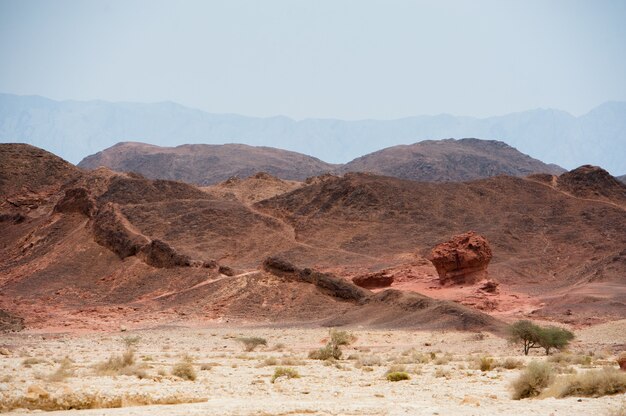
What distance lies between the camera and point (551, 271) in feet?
217

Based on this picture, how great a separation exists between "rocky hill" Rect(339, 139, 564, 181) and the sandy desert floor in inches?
5363

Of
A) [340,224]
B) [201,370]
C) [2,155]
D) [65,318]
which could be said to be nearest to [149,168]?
[2,155]

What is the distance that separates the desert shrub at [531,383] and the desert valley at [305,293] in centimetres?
8

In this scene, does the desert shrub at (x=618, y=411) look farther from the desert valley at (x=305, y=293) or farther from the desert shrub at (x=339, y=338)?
the desert shrub at (x=339, y=338)

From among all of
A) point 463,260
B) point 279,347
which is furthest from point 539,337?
point 463,260

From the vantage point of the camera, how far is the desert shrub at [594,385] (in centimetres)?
1458

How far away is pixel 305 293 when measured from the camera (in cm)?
4619

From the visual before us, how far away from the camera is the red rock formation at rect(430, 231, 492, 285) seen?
175 feet

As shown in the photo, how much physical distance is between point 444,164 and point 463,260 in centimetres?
12759

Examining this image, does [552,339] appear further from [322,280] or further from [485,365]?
[322,280]

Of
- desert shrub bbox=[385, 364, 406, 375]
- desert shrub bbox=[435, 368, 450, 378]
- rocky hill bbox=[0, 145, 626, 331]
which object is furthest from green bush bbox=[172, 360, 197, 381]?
rocky hill bbox=[0, 145, 626, 331]

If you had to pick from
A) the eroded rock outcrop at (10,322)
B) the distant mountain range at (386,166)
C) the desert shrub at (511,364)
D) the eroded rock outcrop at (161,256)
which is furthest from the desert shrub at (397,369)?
the distant mountain range at (386,166)

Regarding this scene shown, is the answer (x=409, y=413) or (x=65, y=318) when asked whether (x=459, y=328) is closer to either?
(x=65, y=318)

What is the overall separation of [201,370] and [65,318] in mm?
24339
